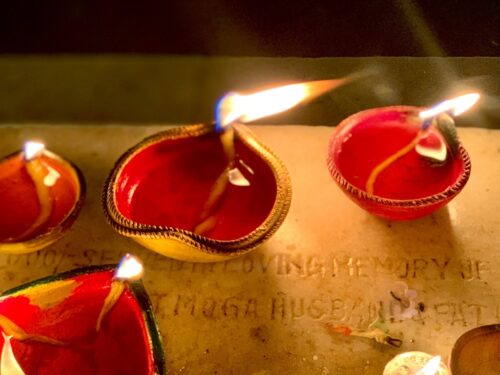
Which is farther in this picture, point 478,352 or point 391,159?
point 391,159

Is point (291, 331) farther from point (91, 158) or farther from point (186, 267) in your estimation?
point (91, 158)

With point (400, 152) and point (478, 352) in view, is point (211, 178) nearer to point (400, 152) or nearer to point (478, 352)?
point (400, 152)

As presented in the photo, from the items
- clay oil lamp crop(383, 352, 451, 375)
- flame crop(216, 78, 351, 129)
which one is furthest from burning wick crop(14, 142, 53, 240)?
clay oil lamp crop(383, 352, 451, 375)

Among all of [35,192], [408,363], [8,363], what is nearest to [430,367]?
[408,363]

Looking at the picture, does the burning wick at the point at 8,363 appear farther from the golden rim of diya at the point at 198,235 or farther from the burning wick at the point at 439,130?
the burning wick at the point at 439,130

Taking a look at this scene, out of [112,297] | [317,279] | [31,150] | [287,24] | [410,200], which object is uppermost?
[287,24]

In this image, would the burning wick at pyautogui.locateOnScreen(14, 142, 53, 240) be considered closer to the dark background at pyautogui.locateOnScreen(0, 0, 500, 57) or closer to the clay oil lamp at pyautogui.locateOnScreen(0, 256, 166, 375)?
the clay oil lamp at pyautogui.locateOnScreen(0, 256, 166, 375)
